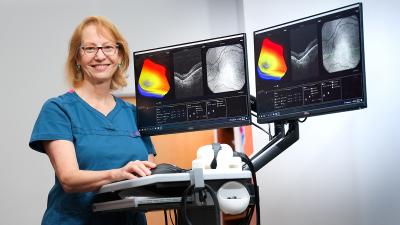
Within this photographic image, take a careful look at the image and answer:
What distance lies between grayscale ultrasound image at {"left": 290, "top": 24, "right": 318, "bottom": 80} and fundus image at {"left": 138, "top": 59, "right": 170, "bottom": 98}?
474 mm

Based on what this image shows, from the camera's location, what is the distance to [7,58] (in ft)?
11.0

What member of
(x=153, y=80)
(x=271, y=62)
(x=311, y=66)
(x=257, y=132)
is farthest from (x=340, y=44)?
(x=257, y=132)

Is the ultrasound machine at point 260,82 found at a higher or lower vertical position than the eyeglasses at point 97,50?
lower

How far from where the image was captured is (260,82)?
186cm

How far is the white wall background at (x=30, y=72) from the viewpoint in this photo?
328 centimetres

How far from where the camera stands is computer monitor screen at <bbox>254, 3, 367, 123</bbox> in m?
1.69

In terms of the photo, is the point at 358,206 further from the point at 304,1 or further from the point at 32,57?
the point at 32,57

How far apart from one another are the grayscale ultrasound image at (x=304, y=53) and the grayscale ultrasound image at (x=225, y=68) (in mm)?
182

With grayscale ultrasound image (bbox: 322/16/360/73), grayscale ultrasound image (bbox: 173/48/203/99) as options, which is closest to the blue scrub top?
grayscale ultrasound image (bbox: 173/48/203/99)

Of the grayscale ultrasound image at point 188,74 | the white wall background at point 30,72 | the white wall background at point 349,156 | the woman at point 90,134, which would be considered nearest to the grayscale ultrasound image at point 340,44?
the grayscale ultrasound image at point 188,74

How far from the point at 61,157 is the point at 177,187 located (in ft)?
1.20

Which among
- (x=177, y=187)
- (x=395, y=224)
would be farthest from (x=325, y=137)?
(x=177, y=187)

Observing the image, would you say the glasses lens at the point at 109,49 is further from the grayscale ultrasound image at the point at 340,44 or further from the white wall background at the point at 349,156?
the white wall background at the point at 349,156

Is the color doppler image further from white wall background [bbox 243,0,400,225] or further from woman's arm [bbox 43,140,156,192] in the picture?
white wall background [bbox 243,0,400,225]
